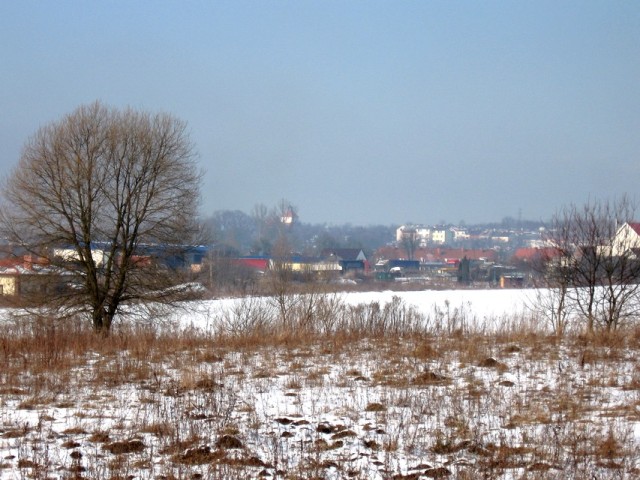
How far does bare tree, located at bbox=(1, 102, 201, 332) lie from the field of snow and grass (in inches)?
414

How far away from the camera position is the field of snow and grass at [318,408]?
5305 millimetres

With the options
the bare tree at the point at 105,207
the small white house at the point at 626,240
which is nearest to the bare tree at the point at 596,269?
the small white house at the point at 626,240

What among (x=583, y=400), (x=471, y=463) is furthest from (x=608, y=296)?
(x=471, y=463)

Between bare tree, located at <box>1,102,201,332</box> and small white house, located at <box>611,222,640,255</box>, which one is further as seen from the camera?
bare tree, located at <box>1,102,201,332</box>

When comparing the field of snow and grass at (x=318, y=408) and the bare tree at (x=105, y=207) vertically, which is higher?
the bare tree at (x=105, y=207)

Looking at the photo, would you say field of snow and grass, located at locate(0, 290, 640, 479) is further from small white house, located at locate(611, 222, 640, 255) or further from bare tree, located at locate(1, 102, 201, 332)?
bare tree, located at locate(1, 102, 201, 332)

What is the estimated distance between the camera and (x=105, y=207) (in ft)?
75.2

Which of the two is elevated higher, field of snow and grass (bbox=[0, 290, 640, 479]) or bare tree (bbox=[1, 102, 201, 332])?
bare tree (bbox=[1, 102, 201, 332])

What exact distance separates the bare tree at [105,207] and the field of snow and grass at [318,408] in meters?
10.5

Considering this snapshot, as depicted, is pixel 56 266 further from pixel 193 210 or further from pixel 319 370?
pixel 319 370

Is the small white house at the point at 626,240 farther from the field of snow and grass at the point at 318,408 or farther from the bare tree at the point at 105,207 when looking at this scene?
the bare tree at the point at 105,207

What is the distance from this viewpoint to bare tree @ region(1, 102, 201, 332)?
22.1 metres

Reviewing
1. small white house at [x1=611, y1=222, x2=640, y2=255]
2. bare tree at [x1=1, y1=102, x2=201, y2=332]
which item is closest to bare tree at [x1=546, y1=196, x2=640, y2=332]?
small white house at [x1=611, y1=222, x2=640, y2=255]

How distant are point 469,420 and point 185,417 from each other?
2874mm
